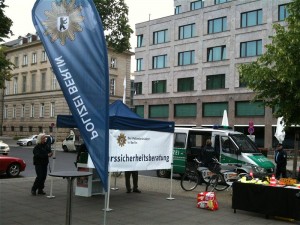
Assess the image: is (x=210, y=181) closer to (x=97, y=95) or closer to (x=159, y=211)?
(x=159, y=211)

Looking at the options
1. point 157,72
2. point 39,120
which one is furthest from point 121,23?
point 39,120

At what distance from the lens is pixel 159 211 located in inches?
397

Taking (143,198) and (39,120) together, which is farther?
(39,120)

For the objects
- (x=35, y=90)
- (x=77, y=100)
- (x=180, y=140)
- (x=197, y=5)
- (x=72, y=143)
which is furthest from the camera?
(x=35, y=90)

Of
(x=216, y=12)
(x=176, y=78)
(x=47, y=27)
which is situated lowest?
(x=47, y=27)

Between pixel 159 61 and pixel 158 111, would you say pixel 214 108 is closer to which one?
pixel 158 111

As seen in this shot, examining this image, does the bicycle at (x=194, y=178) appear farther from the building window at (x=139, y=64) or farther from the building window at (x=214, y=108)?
the building window at (x=139, y=64)

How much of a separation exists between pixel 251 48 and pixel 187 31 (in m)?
9.78

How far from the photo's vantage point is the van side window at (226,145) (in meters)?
16.3

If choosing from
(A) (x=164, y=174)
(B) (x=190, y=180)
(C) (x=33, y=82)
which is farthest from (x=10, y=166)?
(C) (x=33, y=82)

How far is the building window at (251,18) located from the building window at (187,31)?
692 centimetres

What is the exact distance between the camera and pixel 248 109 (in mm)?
43875

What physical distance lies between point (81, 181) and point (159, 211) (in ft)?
10.0

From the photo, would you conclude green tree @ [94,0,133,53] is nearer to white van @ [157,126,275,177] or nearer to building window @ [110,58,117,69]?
white van @ [157,126,275,177]
